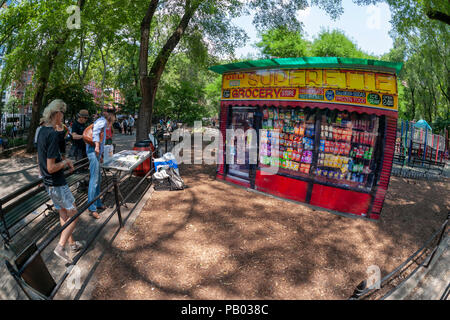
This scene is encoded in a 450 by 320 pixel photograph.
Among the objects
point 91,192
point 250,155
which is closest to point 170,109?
point 250,155

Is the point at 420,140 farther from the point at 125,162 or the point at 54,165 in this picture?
the point at 54,165

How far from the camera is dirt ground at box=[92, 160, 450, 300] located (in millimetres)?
3568

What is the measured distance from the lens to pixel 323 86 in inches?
250

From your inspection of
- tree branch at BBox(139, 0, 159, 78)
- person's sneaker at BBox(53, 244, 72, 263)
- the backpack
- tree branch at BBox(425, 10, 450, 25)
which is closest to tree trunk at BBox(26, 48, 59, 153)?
tree branch at BBox(139, 0, 159, 78)

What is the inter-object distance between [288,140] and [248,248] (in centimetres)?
376

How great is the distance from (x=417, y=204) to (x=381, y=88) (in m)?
4.47

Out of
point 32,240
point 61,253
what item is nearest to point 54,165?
point 61,253

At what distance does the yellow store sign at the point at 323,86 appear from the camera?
19.0 feet

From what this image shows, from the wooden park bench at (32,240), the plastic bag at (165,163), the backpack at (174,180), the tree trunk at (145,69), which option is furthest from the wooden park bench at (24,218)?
the tree trunk at (145,69)

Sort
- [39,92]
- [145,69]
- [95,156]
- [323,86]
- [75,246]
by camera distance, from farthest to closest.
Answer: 1. [39,92]
2. [145,69]
3. [323,86]
4. [95,156]
5. [75,246]

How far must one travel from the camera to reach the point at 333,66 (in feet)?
20.2

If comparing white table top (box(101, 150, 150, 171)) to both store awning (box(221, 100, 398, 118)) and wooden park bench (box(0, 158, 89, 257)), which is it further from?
store awning (box(221, 100, 398, 118))

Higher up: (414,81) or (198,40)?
(414,81)

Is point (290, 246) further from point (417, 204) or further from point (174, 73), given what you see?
point (174, 73)
